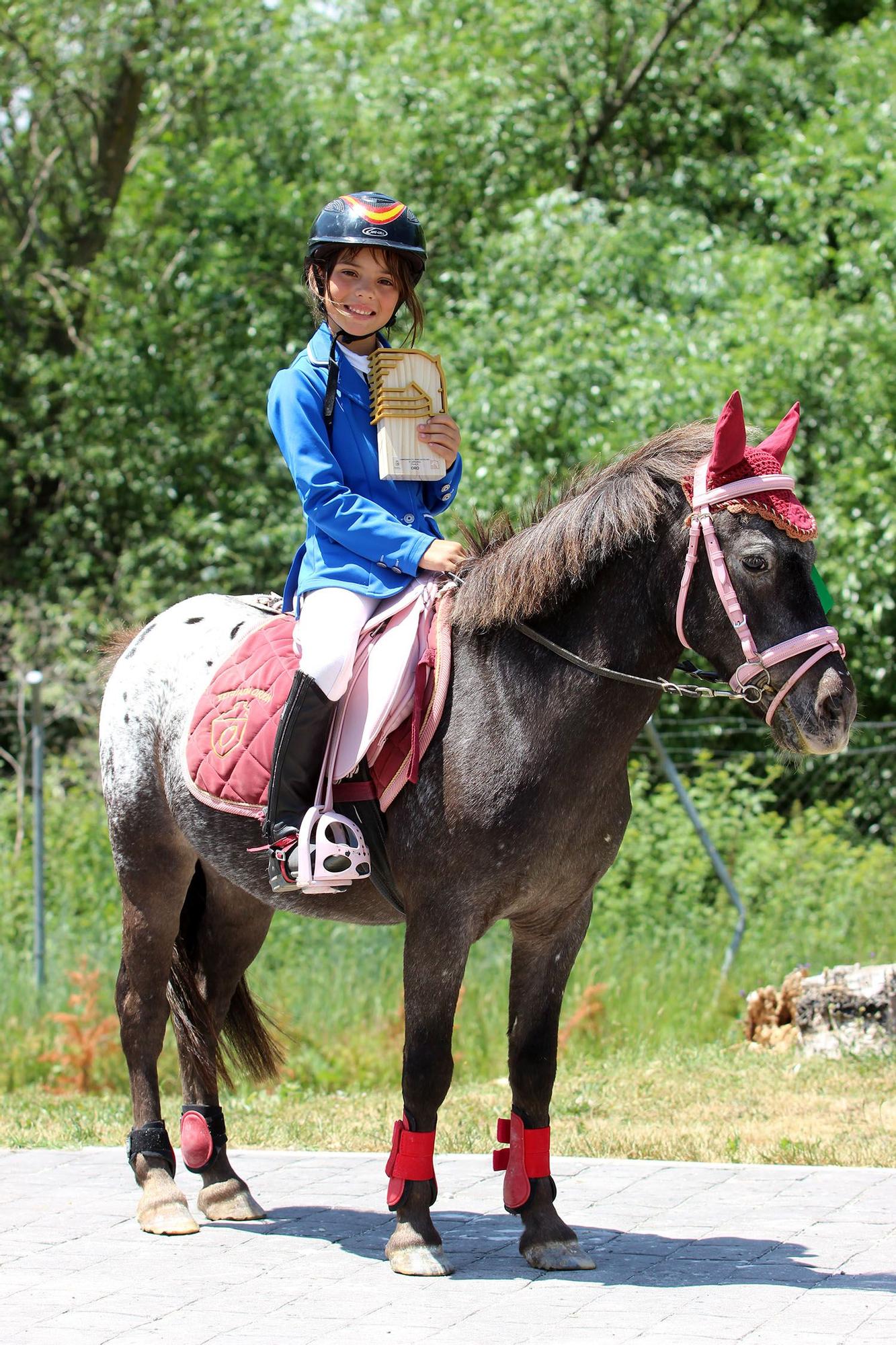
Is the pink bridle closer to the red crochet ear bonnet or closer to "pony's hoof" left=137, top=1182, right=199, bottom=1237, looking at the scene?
the red crochet ear bonnet

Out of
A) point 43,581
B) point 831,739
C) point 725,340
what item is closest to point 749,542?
point 831,739

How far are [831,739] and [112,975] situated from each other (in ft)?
18.0

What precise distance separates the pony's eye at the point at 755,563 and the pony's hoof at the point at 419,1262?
2.04 meters

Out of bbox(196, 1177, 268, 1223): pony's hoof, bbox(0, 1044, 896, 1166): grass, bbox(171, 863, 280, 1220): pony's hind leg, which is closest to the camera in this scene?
bbox(196, 1177, 268, 1223): pony's hoof

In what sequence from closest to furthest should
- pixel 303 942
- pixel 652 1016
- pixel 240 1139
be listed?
1. pixel 240 1139
2. pixel 652 1016
3. pixel 303 942

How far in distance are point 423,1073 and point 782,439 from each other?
1978 mm

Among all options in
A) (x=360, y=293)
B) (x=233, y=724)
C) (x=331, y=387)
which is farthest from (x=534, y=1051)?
(x=360, y=293)

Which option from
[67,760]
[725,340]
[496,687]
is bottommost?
[67,760]

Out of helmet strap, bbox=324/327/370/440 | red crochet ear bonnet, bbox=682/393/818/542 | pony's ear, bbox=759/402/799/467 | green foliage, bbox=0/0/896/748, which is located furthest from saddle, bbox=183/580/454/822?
green foliage, bbox=0/0/896/748

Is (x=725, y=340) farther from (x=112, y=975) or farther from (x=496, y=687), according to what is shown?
(x=496, y=687)

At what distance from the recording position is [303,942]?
8734 mm

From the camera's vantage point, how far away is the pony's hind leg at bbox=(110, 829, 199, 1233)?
16.3 feet

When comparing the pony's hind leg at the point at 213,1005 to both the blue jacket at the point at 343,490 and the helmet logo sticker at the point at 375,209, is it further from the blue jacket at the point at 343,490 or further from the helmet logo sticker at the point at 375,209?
the helmet logo sticker at the point at 375,209

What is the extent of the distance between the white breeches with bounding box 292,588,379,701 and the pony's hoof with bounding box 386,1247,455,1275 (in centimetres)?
153
